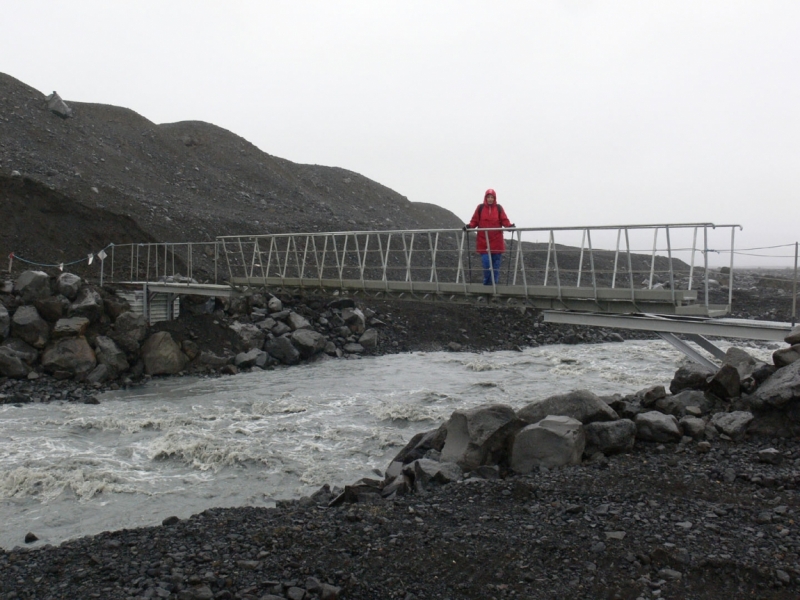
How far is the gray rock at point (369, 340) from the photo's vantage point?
2292 centimetres

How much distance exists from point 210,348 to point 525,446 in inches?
507

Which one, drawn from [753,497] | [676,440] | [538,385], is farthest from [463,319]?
[753,497]

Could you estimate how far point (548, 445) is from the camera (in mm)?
8961

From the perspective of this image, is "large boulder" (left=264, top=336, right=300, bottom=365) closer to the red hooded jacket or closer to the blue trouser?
the blue trouser

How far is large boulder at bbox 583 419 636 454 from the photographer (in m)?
9.10

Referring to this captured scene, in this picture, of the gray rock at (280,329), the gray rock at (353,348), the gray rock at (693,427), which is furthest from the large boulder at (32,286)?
the gray rock at (693,427)

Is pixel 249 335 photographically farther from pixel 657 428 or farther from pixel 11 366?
pixel 657 428

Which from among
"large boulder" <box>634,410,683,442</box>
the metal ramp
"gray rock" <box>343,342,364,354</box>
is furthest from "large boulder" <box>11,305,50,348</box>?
"large boulder" <box>634,410,683,442</box>

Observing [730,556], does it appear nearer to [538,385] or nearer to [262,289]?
[538,385]

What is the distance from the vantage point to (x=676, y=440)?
30.2 ft

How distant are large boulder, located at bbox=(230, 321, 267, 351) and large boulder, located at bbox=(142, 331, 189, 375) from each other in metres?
1.97

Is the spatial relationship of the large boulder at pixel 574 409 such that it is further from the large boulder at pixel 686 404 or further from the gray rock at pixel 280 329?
the gray rock at pixel 280 329

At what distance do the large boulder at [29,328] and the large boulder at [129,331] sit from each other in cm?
167

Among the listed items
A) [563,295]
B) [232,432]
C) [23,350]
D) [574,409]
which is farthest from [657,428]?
[23,350]
